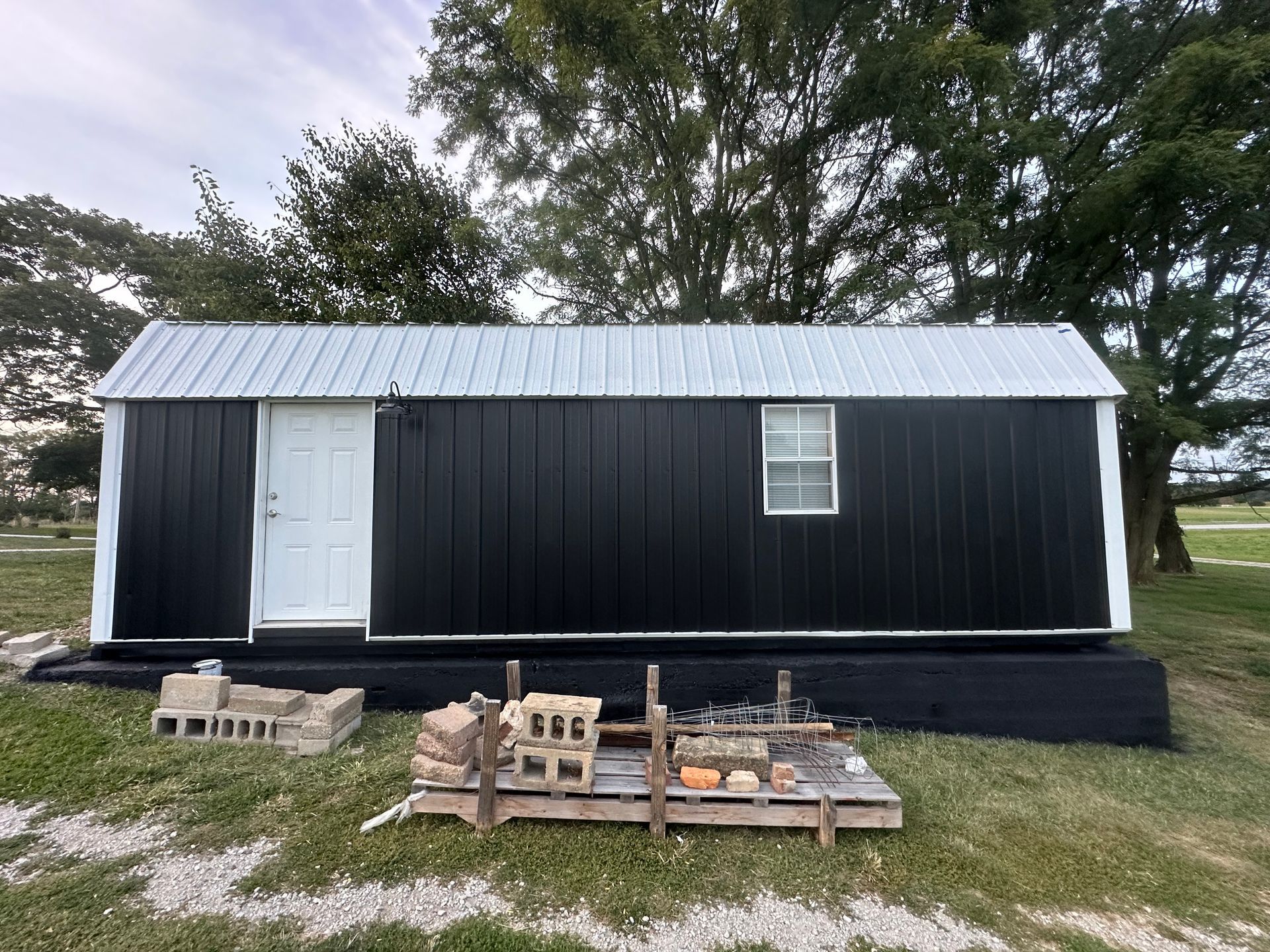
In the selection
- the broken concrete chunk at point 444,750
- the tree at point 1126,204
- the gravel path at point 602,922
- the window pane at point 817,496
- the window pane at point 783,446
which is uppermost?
the tree at point 1126,204

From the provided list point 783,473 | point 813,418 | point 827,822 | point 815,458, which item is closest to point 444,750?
point 827,822

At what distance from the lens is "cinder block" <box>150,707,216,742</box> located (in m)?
3.96

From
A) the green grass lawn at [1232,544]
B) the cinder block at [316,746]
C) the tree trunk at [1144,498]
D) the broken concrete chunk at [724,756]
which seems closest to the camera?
the broken concrete chunk at [724,756]

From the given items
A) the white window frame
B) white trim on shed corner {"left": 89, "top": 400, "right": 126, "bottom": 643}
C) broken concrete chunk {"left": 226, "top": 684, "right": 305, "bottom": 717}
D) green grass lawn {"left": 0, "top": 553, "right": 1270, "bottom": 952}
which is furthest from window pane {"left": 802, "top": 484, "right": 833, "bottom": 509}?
white trim on shed corner {"left": 89, "top": 400, "right": 126, "bottom": 643}

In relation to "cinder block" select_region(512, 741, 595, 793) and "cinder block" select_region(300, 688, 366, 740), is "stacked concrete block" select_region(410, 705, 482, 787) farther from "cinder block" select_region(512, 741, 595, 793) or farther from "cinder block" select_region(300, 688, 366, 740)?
"cinder block" select_region(300, 688, 366, 740)

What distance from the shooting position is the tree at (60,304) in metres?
17.1

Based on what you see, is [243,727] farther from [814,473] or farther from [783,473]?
[814,473]

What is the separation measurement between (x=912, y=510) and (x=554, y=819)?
3.89 metres

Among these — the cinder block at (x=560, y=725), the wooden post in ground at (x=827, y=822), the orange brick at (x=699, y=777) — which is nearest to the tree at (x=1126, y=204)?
the wooden post in ground at (x=827, y=822)

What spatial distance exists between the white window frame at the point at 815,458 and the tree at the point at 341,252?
30.6 ft

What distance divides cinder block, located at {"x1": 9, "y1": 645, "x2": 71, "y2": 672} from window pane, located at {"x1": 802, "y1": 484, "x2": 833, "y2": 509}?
7027 mm

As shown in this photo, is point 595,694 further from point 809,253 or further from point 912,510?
point 809,253

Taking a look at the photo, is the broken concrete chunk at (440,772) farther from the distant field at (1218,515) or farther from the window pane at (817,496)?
the distant field at (1218,515)

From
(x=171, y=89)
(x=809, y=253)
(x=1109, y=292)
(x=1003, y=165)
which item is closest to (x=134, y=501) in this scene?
(x=171, y=89)
